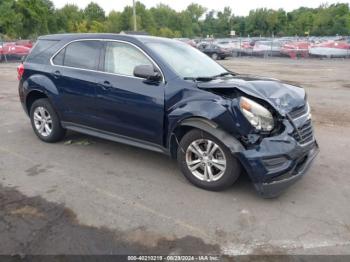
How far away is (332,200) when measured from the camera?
13.1ft

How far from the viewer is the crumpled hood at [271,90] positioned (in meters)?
3.93

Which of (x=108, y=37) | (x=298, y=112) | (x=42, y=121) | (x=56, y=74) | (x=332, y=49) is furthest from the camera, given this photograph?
(x=332, y=49)

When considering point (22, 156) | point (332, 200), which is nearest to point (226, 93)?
point (332, 200)

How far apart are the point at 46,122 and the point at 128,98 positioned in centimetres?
203

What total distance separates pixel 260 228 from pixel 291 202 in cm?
70

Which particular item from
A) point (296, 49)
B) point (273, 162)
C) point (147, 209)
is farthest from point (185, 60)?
point (296, 49)

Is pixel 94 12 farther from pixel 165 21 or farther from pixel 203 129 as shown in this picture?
pixel 203 129

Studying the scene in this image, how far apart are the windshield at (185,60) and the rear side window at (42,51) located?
6.16 feet

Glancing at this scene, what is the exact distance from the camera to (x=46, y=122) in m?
5.98

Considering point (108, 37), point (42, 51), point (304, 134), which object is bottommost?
point (304, 134)

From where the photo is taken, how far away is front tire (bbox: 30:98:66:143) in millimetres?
5805

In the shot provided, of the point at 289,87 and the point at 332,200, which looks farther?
the point at 289,87

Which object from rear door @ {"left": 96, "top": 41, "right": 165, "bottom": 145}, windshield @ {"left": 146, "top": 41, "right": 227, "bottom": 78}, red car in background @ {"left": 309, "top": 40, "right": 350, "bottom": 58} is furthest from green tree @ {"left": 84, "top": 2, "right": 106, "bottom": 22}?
rear door @ {"left": 96, "top": 41, "right": 165, "bottom": 145}

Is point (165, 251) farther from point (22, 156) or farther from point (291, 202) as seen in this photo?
point (22, 156)
